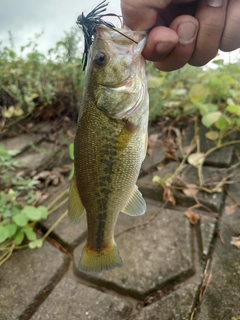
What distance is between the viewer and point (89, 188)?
1.37 m

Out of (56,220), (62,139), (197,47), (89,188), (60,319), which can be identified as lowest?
(60,319)

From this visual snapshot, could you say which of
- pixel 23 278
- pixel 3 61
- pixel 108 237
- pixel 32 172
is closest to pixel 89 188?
pixel 108 237

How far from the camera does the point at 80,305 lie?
1.84m

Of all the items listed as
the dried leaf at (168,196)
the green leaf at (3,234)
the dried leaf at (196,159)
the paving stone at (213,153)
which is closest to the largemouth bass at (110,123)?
the green leaf at (3,234)

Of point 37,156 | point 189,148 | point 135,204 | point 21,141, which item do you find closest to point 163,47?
point 135,204

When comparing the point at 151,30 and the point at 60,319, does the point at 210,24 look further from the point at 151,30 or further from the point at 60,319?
the point at 60,319

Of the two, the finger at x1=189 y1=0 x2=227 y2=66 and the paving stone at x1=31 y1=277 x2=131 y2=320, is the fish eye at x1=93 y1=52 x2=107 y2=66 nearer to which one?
the finger at x1=189 y1=0 x2=227 y2=66

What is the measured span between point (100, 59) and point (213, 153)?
1647 mm

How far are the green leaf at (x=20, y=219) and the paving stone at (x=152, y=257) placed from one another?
35cm

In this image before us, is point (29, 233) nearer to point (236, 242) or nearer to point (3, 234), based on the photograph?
point (3, 234)

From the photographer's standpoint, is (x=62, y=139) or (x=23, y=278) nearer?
(x=23, y=278)

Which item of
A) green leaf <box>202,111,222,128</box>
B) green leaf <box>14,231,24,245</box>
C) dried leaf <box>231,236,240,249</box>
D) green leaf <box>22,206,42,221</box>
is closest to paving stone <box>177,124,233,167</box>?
green leaf <box>202,111,222,128</box>

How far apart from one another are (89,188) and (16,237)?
100cm

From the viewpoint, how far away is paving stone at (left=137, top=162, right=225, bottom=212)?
89.9 inches
